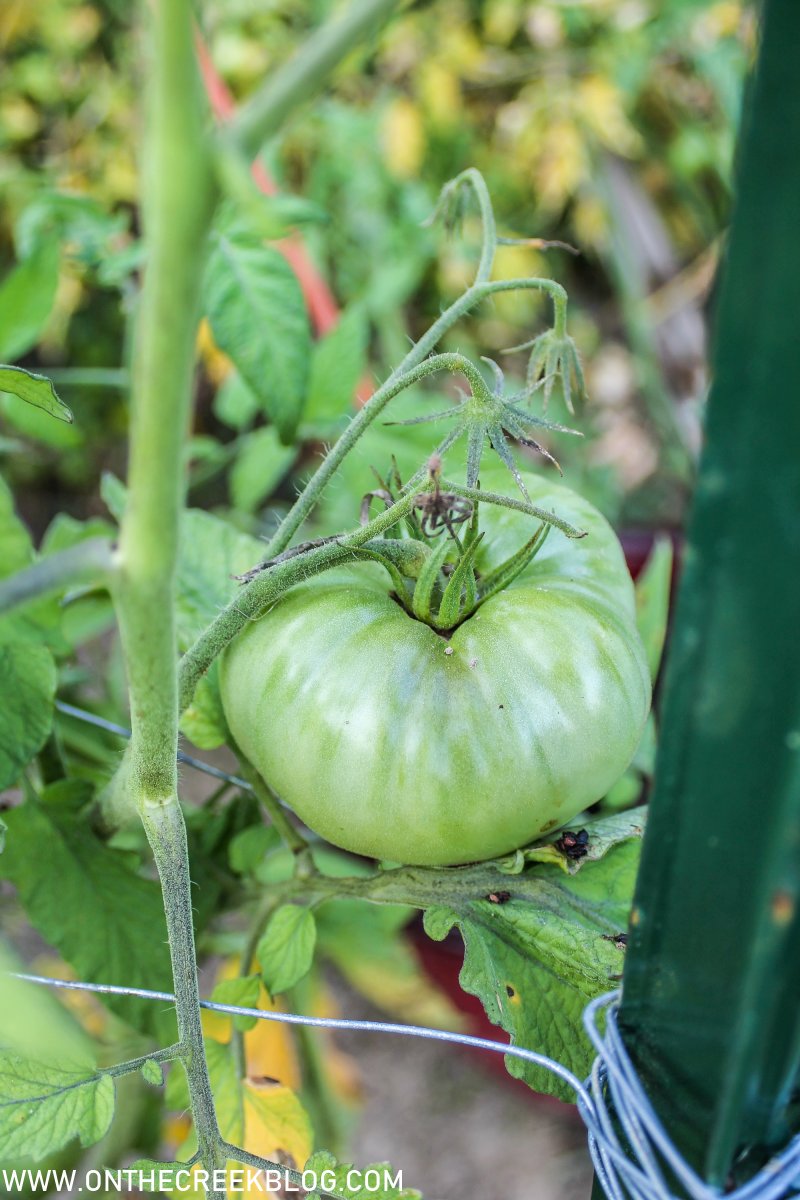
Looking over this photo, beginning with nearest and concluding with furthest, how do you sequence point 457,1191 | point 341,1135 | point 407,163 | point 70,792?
point 70,792 → point 341,1135 → point 457,1191 → point 407,163

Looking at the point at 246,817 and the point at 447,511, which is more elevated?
the point at 447,511

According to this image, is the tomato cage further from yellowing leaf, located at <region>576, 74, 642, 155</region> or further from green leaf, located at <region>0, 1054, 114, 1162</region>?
yellowing leaf, located at <region>576, 74, 642, 155</region>

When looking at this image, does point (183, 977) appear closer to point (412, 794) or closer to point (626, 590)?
point (412, 794)

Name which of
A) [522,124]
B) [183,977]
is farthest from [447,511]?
A: [522,124]

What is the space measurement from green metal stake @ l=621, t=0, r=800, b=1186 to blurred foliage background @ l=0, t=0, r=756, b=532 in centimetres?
124

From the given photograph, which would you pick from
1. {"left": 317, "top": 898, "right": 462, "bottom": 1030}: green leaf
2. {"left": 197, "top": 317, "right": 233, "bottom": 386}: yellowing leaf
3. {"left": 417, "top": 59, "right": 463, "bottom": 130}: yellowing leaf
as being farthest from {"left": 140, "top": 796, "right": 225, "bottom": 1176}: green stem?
{"left": 417, "top": 59, "right": 463, "bottom": 130}: yellowing leaf

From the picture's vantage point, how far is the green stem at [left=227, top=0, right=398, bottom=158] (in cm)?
23

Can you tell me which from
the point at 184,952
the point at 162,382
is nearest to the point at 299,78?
the point at 162,382

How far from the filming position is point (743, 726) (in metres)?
0.27

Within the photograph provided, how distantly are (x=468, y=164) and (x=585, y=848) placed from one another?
5.61ft

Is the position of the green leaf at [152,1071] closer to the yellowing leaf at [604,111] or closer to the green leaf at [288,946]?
the green leaf at [288,946]

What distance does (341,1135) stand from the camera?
892 mm

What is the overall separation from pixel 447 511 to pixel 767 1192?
266mm

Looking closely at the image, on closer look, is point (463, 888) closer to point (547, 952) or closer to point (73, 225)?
point (547, 952)
